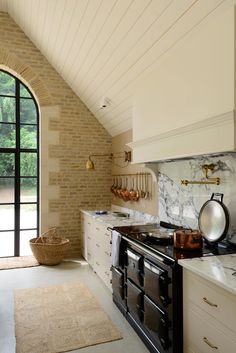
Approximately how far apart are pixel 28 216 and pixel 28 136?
137 centimetres

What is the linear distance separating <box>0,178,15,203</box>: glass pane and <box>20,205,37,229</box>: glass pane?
0.24 metres

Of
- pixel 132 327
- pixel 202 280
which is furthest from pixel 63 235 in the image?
pixel 202 280

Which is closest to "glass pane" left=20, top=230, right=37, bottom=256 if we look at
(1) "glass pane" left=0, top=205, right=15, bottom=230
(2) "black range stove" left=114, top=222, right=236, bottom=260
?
(1) "glass pane" left=0, top=205, right=15, bottom=230

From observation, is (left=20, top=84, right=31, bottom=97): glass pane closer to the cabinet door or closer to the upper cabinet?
the cabinet door

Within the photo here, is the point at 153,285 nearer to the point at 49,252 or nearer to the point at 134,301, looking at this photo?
the point at 134,301

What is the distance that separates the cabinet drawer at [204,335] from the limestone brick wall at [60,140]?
11.4 feet

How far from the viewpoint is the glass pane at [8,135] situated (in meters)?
4.98

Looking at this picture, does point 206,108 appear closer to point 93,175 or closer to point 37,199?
point 93,175

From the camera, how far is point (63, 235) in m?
5.10

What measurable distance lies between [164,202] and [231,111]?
1784 mm

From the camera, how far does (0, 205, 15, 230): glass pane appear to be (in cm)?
497

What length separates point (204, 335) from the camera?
169 centimetres

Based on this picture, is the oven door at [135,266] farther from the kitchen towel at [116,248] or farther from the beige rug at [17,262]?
the beige rug at [17,262]

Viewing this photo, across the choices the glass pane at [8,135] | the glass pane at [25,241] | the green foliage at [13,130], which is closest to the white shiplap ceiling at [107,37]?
the green foliage at [13,130]
